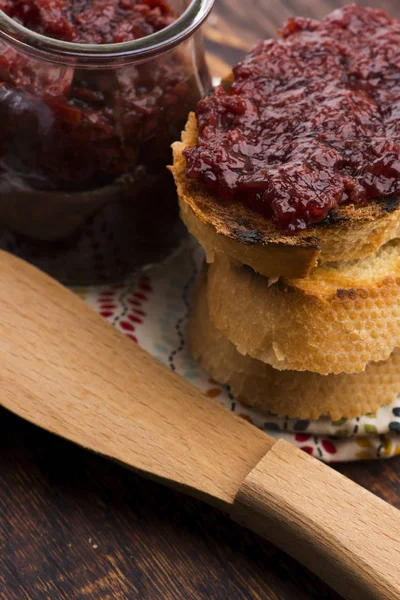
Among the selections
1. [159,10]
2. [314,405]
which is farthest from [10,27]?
[314,405]

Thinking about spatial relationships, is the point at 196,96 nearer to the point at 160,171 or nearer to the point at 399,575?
the point at 160,171

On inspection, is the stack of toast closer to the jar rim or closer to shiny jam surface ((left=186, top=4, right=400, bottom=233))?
shiny jam surface ((left=186, top=4, right=400, bottom=233))

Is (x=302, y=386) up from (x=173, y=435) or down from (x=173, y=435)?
up

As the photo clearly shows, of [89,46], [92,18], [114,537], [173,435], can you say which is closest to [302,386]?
[173,435]

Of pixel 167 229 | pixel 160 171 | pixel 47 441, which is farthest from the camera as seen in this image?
pixel 167 229

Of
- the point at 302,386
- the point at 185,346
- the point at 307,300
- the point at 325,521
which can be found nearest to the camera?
the point at 325,521

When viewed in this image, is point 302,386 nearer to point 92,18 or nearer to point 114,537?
point 114,537

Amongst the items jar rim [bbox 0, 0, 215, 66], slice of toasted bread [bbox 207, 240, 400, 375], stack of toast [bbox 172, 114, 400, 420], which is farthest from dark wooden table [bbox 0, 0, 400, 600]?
jar rim [bbox 0, 0, 215, 66]
